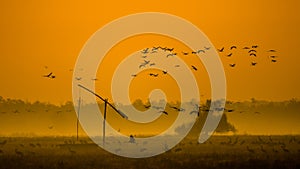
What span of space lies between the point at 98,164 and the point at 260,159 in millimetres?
15374

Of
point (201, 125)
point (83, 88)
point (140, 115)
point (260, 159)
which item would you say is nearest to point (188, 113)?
point (201, 125)

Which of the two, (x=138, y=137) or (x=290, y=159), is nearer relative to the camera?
(x=290, y=159)

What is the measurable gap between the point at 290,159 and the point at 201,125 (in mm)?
97100

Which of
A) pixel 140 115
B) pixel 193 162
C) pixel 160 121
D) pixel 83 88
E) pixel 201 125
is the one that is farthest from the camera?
pixel 201 125

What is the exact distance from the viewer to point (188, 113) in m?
163

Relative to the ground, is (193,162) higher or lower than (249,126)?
higher

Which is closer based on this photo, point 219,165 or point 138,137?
point 219,165

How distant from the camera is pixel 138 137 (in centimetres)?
14512

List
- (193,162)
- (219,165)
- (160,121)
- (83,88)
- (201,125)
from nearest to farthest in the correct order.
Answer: (219,165) < (193,162) < (83,88) < (160,121) < (201,125)

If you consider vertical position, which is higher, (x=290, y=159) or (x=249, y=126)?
(x=290, y=159)

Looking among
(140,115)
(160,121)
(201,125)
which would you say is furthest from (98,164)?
(201,125)

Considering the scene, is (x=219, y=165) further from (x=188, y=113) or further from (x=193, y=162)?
(x=188, y=113)

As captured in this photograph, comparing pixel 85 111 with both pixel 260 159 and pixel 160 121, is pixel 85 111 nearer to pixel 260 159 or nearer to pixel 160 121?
pixel 160 121

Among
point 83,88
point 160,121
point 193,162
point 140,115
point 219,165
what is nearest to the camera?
point 219,165
